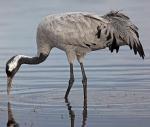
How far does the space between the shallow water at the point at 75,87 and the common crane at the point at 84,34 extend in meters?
0.62

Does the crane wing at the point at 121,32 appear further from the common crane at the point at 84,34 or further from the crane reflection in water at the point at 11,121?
the crane reflection in water at the point at 11,121

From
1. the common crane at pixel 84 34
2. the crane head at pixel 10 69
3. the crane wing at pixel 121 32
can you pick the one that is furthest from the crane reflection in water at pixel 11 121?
the crane wing at pixel 121 32

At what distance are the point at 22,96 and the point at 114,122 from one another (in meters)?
3.35

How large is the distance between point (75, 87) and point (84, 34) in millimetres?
1534

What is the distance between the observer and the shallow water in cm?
1495

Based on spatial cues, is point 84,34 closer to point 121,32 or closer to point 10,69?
point 121,32

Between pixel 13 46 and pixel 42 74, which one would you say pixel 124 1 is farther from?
pixel 42 74

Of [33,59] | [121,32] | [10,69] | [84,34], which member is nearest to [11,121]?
[10,69]

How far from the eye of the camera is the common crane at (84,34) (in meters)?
17.5

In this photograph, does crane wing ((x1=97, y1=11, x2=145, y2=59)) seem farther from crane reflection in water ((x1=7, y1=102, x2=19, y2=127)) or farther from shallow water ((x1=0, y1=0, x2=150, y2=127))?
crane reflection in water ((x1=7, y1=102, x2=19, y2=127))

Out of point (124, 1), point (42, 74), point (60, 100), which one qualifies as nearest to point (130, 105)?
point (60, 100)

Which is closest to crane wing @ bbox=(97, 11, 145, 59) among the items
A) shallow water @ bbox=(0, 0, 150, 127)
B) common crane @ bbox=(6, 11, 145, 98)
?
common crane @ bbox=(6, 11, 145, 98)

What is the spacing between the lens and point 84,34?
58.2 feet

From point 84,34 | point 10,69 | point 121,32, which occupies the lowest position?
point 10,69
